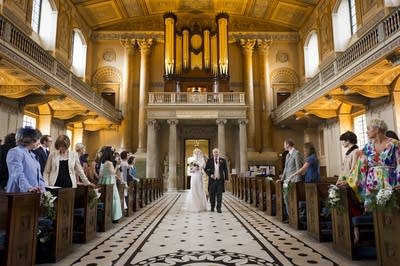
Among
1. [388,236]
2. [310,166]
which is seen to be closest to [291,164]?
[310,166]

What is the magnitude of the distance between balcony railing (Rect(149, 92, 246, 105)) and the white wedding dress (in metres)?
10.0

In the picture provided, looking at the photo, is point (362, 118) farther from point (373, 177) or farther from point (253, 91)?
point (373, 177)

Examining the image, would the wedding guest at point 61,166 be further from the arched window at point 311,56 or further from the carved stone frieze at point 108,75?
the arched window at point 311,56

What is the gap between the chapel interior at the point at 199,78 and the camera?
1059cm

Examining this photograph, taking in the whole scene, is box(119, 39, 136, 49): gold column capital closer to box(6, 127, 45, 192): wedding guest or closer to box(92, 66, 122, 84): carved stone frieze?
box(92, 66, 122, 84): carved stone frieze

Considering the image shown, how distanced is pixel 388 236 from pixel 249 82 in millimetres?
17994

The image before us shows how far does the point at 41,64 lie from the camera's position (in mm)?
10875

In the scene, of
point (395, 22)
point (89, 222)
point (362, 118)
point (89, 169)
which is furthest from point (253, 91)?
point (89, 222)

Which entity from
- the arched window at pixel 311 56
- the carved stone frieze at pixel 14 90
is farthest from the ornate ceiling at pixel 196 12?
the carved stone frieze at pixel 14 90

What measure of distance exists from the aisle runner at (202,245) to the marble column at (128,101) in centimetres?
1387

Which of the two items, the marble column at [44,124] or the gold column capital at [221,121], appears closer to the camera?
the marble column at [44,124]

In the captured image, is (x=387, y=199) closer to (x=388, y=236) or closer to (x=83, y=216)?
(x=388, y=236)

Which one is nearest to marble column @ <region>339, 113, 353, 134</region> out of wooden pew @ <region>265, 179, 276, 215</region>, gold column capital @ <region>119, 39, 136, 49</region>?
wooden pew @ <region>265, 179, 276, 215</region>

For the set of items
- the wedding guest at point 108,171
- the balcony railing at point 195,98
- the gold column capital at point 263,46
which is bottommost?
the wedding guest at point 108,171
